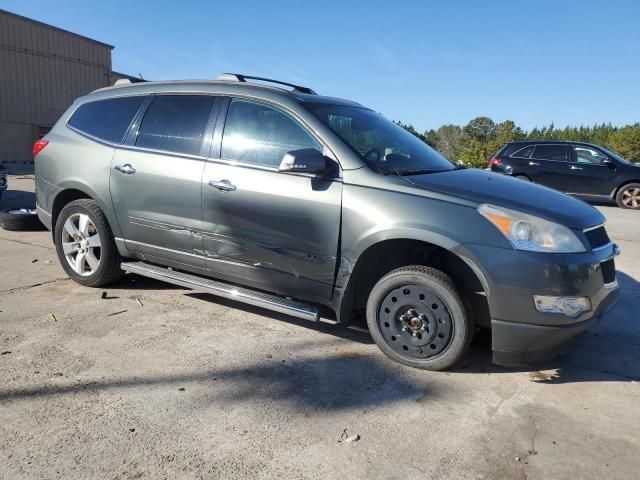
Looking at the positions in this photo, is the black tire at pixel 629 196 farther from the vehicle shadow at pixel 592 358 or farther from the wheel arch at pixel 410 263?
the wheel arch at pixel 410 263

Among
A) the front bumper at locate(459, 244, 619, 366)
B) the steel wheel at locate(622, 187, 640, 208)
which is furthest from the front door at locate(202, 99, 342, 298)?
the steel wheel at locate(622, 187, 640, 208)

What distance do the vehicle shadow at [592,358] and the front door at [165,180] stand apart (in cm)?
221

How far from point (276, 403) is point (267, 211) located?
133 centimetres

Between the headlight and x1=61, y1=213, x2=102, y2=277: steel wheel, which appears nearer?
the headlight

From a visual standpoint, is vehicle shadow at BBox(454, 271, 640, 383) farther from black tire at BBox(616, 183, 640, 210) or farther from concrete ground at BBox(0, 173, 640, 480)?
black tire at BBox(616, 183, 640, 210)

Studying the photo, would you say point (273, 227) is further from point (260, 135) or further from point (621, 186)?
point (621, 186)

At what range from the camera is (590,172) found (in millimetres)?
12875

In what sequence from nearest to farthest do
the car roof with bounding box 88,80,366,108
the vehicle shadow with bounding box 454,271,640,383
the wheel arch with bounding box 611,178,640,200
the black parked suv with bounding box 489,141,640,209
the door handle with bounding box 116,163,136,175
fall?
the vehicle shadow with bounding box 454,271,640,383, the car roof with bounding box 88,80,366,108, the door handle with bounding box 116,163,136,175, the wheel arch with bounding box 611,178,640,200, the black parked suv with bounding box 489,141,640,209

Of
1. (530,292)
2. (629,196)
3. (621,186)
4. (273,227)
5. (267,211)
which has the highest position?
(621,186)

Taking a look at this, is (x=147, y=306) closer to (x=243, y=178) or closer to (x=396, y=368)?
(x=243, y=178)

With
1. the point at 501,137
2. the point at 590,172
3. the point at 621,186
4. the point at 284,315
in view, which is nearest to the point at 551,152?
the point at 590,172

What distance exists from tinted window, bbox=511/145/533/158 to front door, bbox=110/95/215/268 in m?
11.3

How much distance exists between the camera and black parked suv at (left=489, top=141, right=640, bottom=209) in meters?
12.6

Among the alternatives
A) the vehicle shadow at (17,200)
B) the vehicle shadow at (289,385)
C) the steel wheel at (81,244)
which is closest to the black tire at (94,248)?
the steel wheel at (81,244)
